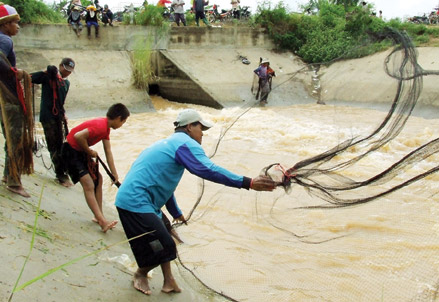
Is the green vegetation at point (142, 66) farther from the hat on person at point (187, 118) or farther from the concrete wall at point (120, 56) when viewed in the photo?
the hat on person at point (187, 118)

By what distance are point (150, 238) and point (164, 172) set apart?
1.60 feet

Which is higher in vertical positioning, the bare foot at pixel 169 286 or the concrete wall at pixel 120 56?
the concrete wall at pixel 120 56

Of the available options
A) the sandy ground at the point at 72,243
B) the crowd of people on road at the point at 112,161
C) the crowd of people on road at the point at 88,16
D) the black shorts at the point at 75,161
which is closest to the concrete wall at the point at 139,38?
the crowd of people on road at the point at 88,16

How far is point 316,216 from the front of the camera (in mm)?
4770

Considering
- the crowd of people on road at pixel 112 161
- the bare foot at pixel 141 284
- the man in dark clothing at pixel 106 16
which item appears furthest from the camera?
the man in dark clothing at pixel 106 16

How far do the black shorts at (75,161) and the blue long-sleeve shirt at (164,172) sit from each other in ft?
5.25

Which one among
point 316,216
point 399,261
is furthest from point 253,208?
point 399,261

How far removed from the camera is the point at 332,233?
462 cm

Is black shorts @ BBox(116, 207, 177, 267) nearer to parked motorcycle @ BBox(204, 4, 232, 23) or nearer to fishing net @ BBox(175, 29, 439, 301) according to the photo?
fishing net @ BBox(175, 29, 439, 301)

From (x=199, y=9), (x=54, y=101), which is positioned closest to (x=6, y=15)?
(x=54, y=101)

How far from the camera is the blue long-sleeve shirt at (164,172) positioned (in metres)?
3.08

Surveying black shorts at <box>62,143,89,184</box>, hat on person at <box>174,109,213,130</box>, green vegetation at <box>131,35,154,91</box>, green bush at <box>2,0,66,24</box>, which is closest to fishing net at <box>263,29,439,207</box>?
hat on person at <box>174,109,213,130</box>

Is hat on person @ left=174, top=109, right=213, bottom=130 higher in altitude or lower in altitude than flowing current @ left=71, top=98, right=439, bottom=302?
higher

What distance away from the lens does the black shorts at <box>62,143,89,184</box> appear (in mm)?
4684
